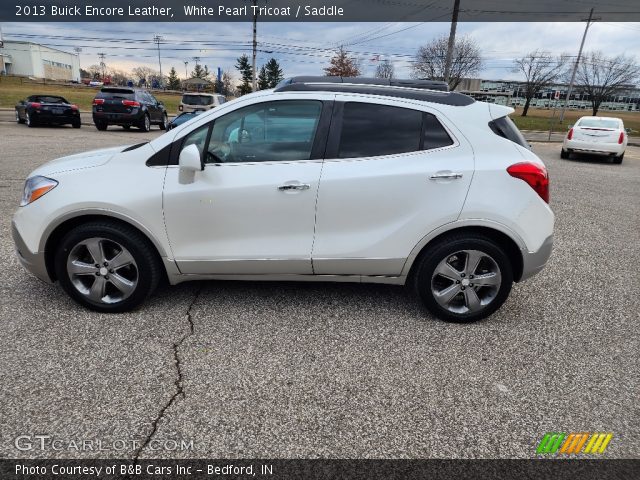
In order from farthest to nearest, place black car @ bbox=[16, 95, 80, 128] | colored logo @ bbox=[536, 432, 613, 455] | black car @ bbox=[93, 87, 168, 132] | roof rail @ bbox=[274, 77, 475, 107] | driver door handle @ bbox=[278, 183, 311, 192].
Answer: black car @ bbox=[93, 87, 168, 132] → black car @ bbox=[16, 95, 80, 128] → roof rail @ bbox=[274, 77, 475, 107] → driver door handle @ bbox=[278, 183, 311, 192] → colored logo @ bbox=[536, 432, 613, 455]

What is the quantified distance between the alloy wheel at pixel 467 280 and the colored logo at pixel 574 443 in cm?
124

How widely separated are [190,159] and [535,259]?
8.84 feet

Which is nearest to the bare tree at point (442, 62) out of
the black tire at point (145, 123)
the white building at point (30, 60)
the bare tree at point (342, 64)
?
the bare tree at point (342, 64)

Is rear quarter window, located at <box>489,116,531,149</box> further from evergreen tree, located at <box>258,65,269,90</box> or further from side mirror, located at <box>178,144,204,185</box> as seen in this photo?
evergreen tree, located at <box>258,65,269,90</box>

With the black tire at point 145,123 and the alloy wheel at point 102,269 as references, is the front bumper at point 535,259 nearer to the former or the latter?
the alloy wheel at point 102,269

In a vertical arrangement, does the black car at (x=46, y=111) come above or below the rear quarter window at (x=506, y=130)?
below

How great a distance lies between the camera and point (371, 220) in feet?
11.1

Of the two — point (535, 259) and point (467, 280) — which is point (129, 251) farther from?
point (535, 259)

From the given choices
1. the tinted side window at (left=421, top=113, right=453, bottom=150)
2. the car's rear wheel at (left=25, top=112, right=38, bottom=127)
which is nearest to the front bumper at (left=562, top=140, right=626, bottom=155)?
the tinted side window at (left=421, top=113, right=453, bottom=150)

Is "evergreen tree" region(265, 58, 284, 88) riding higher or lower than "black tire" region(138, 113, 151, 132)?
higher

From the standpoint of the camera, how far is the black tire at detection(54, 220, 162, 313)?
3.39 meters

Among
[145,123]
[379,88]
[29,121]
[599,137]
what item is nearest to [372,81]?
[379,88]

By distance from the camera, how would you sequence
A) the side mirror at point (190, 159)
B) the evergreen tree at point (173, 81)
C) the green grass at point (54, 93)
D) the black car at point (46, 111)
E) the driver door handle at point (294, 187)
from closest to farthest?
the side mirror at point (190, 159), the driver door handle at point (294, 187), the black car at point (46, 111), the green grass at point (54, 93), the evergreen tree at point (173, 81)

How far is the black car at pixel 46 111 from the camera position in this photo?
60.3ft
